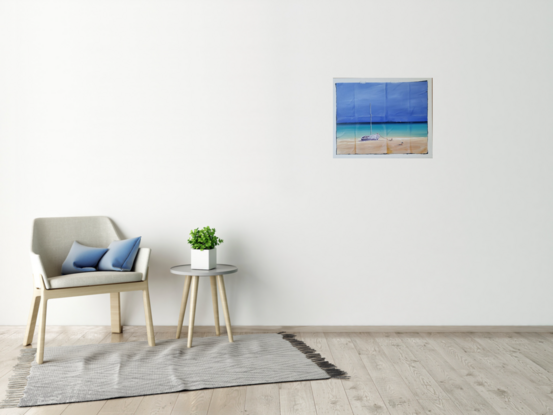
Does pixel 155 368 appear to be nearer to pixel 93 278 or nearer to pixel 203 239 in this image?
pixel 93 278

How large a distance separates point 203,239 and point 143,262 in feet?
1.37

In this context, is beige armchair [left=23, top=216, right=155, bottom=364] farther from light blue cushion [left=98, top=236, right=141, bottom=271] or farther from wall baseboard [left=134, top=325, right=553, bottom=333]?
wall baseboard [left=134, top=325, right=553, bottom=333]

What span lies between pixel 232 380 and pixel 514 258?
226 cm

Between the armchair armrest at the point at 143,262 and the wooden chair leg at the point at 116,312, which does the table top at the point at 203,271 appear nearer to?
the armchair armrest at the point at 143,262

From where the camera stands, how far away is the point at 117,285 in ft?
9.88

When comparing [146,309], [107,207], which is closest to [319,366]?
[146,309]

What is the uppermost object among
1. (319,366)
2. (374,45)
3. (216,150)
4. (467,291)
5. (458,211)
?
(374,45)

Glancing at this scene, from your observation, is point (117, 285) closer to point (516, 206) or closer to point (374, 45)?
point (374, 45)

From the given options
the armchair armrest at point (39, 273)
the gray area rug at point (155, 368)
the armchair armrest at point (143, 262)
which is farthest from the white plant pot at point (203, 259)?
the armchair armrest at point (39, 273)

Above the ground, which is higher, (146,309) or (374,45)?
(374,45)

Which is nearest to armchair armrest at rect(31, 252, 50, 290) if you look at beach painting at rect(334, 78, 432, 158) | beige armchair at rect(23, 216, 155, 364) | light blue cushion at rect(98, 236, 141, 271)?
beige armchair at rect(23, 216, 155, 364)

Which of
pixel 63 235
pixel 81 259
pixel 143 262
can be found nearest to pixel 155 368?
pixel 143 262

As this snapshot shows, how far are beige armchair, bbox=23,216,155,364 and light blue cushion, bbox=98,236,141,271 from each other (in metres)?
0.06

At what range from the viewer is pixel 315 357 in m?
2.93
